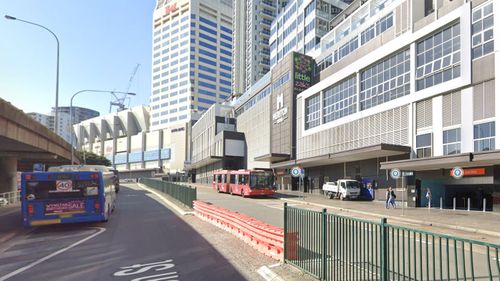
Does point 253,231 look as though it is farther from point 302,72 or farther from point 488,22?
point 302,72

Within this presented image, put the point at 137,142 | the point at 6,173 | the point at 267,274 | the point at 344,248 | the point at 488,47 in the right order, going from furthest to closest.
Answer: the point at 137,142 → the point at 6,173 → the point at 488,47 → the point at 267,274 → the point at 344,248

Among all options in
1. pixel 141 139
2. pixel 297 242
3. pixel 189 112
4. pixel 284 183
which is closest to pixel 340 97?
pixel 284 183

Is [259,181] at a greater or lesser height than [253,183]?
greater

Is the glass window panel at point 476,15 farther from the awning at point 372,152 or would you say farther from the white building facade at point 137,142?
the white building facade at point 137,142

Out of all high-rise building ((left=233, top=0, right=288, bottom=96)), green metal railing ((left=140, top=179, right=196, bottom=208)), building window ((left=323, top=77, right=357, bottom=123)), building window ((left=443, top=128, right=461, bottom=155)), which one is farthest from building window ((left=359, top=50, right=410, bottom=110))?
high-rise building ((left=233, top=0, right=288, bottom=96))

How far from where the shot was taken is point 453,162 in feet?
85.7

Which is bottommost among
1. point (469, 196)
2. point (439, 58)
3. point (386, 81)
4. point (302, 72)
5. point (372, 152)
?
point (469, 196)

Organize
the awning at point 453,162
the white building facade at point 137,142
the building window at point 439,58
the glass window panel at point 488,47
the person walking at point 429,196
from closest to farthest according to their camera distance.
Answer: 1. the awning at point 453,162
2. the glass window panel at point 488,47
3. the person walking at point 429,196
4. the building window at point 439,58
5. the white building facade at point 137,142

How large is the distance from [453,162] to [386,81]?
1376 centimetres

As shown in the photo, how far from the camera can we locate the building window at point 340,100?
43969mm

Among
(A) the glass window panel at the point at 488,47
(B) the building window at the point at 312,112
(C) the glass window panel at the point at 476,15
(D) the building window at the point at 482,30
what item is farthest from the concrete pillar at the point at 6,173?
(C) the glass window panel at the point at 476,15

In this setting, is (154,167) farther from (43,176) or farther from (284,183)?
(43,176)

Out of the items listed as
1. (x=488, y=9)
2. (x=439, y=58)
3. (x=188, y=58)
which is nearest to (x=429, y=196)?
(x=439, y=58)

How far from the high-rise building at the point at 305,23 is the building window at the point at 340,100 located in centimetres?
1323
